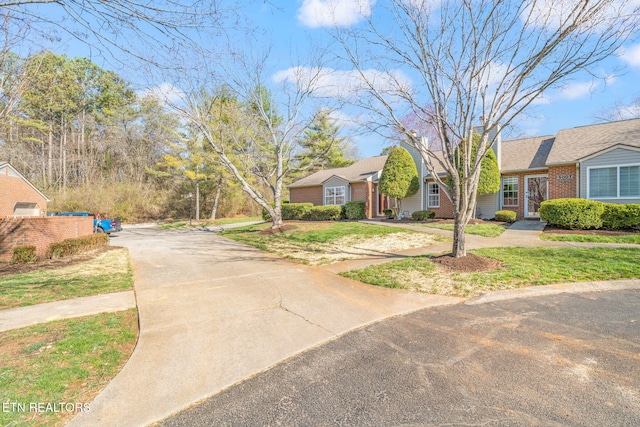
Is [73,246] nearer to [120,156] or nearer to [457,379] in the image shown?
[457,379]

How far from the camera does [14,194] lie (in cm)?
1828

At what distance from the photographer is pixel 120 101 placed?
112 ft

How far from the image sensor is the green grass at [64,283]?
554cm

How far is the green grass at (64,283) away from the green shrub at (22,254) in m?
2.08

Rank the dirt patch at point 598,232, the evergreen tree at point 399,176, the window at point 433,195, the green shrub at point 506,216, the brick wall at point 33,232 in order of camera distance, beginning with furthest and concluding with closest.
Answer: the window at point 433,195
the evergreen tree at point 399,176
the green shrub at point 506,216
the dirt patch at point 598,232
the brick wall at point 33,232

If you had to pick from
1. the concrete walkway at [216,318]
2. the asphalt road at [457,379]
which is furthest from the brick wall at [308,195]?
the asphalt road at [457,379]

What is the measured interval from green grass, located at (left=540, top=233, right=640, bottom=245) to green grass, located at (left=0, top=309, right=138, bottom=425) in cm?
1187

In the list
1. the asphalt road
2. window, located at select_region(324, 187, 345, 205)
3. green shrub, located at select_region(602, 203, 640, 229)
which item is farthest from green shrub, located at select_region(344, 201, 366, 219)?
the asphalt road

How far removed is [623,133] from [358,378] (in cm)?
1847

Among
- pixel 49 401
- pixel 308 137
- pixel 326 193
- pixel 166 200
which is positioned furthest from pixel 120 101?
pixel 49 401

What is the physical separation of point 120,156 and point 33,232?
27.4 metres

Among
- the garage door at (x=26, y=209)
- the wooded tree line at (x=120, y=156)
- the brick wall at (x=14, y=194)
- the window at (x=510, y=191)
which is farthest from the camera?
the wooded tree line at (x=120, y=156)

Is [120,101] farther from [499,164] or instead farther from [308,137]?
[499,164]

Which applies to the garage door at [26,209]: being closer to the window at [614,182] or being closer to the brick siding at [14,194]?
the brick siding at [14,194]
